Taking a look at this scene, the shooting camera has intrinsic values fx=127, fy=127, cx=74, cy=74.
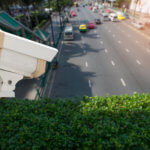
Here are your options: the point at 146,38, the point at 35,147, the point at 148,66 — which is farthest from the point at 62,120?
the point at 146,38

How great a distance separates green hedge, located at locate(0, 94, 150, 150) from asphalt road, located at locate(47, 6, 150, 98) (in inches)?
235

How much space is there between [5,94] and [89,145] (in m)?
2.80

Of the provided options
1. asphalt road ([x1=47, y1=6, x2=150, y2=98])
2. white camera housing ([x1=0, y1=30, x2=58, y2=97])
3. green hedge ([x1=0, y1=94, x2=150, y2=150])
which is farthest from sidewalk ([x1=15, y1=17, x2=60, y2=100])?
white camera housing ([x1=0, y1=30, x2=58, y2=97])

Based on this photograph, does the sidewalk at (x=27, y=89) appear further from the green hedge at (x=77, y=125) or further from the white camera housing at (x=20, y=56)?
the white camera housing at (x=20, y=56)

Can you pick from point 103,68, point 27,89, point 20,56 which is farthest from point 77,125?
point 103,68

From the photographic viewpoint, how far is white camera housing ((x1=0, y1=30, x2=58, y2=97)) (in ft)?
9.58

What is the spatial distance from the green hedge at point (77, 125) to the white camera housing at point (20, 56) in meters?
1.45

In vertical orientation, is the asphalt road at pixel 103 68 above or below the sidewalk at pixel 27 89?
above

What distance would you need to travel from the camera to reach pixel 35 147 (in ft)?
11.2

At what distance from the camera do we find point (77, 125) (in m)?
3.84

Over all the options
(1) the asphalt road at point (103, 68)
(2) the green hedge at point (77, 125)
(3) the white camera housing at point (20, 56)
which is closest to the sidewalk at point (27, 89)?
(1) the asphalt road at point (103, 68)

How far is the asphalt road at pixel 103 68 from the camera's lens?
11.8 m

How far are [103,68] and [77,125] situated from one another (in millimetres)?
11599

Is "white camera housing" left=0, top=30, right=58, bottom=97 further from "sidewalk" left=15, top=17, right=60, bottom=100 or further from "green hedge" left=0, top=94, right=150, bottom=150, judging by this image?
"sidewalk" left=15, top=17, right=60, bottom=100
